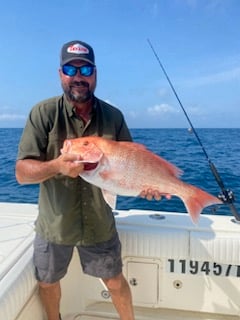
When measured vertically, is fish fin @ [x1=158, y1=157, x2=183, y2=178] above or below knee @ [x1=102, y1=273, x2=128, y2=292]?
above

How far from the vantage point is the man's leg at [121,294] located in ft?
8.45

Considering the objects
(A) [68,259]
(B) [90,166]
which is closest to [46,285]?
(A) [68,259]

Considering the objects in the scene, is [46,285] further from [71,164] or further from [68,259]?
[71,164]

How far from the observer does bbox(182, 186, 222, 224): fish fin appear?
81.3 inches

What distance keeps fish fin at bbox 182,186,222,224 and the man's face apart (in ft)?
2.85

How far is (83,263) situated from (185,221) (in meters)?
0.87

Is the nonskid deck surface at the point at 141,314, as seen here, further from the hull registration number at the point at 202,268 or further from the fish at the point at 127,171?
the fish at the point at 127,171

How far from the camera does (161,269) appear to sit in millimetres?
2824

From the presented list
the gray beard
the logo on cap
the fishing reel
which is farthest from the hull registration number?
the logo on cap

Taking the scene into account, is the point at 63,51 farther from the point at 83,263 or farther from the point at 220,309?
the point at 220,309

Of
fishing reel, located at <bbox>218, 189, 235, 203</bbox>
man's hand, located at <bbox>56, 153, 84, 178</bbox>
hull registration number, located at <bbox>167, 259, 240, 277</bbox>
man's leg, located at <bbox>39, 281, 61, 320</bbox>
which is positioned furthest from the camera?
fishing reel, located at <bbox>218, 189, 235, 203</bbox>

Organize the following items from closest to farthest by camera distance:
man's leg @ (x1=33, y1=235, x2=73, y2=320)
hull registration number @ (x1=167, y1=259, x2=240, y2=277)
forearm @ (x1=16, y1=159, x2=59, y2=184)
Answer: forearm @ (x1=16, y1=159, x2=59, y2=184) < man's leg @ (x1=33, y1=235, x2=73, y2=320) < hull registration number @ (x1=167, y1=259, x2=240, y2=277)

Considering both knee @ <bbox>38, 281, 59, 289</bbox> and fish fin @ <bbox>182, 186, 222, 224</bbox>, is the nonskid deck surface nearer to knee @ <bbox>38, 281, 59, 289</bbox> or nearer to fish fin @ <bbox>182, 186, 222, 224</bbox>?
knee @ <bbox>38, 281, 59, 289</bbox>

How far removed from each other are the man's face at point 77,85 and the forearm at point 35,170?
0.46 metres
